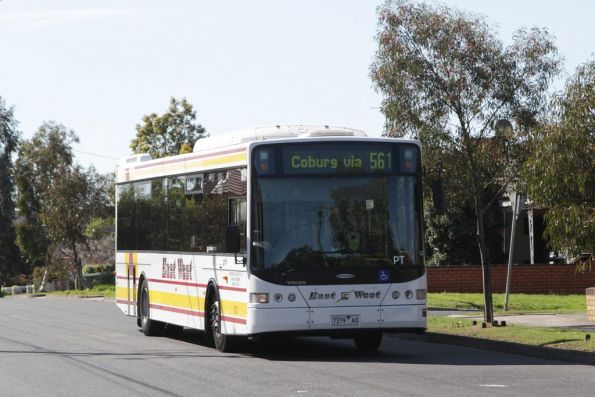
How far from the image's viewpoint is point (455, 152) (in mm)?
22844

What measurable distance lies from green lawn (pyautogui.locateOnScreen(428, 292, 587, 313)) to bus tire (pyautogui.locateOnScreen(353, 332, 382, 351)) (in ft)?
35.1

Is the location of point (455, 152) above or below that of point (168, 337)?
above

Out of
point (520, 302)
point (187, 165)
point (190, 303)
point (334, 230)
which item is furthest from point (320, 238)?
point (520, 302)

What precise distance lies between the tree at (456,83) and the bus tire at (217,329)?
4945mm

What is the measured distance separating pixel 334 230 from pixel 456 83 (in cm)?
562

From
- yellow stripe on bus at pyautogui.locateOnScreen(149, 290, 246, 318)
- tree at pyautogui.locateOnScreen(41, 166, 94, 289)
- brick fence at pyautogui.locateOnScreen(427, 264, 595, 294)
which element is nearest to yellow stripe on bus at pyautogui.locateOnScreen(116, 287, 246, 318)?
yellow stripe on bus at pyautogui.locateOnScreen(149, 290, 246, 318)

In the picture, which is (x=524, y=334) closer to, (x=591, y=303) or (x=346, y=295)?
(x=346, y=295)

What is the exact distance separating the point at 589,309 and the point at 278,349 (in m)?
7.79

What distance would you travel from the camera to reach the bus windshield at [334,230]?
18016 mm

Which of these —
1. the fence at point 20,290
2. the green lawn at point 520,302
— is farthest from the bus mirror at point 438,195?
the fence at point 20,290

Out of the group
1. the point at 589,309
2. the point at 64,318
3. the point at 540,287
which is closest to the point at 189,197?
the point at 589,309

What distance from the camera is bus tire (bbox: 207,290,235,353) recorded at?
19391 mm

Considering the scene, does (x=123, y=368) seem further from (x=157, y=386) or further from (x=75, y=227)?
(x=75, y=227)

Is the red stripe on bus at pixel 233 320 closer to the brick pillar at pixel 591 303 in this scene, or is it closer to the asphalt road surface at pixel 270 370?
the asphalt road surface at pixel 270 370
